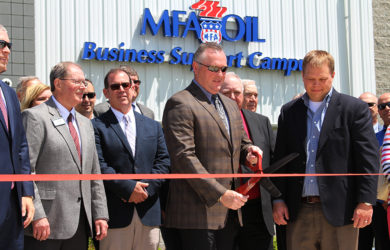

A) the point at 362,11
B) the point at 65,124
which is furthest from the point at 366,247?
the point at 362,11

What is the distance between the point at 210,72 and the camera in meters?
4.16

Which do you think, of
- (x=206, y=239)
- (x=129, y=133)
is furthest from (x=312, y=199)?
(x=129, y=133)

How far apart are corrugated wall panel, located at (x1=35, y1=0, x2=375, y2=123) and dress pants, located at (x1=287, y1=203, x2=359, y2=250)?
6575 mm

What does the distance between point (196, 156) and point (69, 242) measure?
1.07 metres

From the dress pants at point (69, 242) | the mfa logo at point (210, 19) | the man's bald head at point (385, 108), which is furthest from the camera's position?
the mfa logo at point (210, 19)

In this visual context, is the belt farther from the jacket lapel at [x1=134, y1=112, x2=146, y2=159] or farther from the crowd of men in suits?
the jacket lapel at [x1=134, y1=112, x2=146, y2=159]

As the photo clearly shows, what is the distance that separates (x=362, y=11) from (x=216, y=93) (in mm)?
9058

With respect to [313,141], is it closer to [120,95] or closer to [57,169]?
[120,95]

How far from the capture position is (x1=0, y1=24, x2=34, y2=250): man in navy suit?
3.27 metres

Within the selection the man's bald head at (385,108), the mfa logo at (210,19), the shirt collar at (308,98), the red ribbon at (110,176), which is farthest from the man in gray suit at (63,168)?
the mfa logo at (210,19)

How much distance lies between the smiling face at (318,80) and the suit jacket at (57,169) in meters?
1.70

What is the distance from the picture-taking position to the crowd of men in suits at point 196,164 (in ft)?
12.8

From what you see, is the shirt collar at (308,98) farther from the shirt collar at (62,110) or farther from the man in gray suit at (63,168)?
the shirt collar at (62,110)

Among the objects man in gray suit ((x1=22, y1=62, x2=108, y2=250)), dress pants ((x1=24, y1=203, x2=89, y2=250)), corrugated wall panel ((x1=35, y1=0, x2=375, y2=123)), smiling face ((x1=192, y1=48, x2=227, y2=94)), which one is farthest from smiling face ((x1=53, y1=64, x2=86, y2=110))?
corrugated wall panel ((x1=35, y1=0, x2=375, y2=123))
